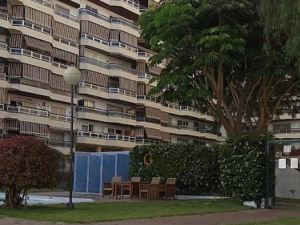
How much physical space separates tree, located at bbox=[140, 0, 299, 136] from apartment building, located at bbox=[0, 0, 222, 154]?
18.1 meters

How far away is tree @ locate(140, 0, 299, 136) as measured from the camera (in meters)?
26.2

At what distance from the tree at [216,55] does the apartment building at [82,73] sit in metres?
18.1

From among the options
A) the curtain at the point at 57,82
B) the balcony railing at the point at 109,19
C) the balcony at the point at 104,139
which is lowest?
the balcony at the point at 104,139

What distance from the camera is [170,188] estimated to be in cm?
2758

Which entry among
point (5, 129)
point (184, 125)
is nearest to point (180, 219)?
point (5, 129)

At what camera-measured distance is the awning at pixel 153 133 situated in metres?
73.9

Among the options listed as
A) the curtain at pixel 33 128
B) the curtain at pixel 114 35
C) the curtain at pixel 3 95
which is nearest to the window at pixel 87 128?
the curtain at pixel 33 128

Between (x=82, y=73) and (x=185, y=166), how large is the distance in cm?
3791

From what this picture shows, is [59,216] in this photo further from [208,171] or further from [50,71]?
[50,71]

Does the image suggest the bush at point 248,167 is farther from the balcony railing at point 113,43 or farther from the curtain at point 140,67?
the curtain at point 140,67

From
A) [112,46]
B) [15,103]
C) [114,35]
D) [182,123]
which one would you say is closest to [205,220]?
[15,103]

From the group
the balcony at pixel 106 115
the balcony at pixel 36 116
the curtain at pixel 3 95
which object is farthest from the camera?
the balcony at pixel 106 115

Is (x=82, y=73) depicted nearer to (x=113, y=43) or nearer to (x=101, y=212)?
(x=113, y=43)

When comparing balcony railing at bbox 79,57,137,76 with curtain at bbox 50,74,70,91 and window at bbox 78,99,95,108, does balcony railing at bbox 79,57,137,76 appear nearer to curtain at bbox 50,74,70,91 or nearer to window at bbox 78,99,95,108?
curtain at bbox 50,74,70,91
